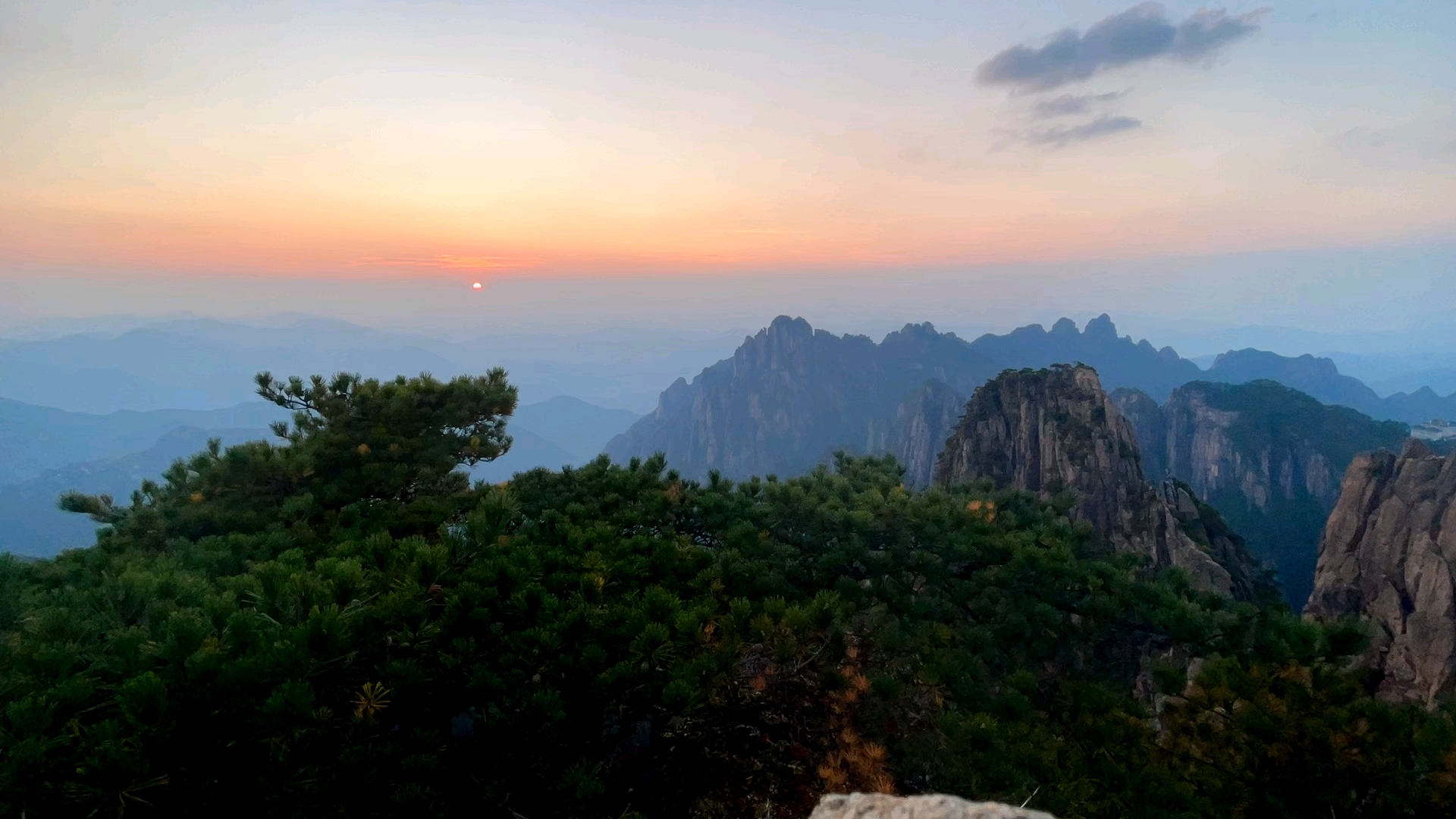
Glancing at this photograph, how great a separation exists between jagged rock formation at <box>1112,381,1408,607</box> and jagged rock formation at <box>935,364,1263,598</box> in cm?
3043

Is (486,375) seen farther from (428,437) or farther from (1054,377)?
(1054,377)

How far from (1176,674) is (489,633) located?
625 centimetres

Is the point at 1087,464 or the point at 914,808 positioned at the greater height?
the point at 914,808

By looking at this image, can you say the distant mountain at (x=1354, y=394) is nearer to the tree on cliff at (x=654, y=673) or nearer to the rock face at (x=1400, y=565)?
the rock face at (x=1400, y=565)

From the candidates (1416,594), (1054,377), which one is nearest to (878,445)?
(1054,377)

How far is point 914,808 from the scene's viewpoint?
347cm

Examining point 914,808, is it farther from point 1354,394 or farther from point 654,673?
point 1354,394

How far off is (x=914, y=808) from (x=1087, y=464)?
52710 millimetres

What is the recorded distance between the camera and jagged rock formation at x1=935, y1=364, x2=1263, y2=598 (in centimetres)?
4200

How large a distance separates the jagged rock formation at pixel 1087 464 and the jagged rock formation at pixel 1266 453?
30.4 metres

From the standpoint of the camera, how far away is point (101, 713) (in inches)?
185

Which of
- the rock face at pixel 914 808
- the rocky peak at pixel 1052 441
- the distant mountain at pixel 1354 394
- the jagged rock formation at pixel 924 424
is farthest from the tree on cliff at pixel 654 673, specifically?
the distant mountain at pixel 1354 394

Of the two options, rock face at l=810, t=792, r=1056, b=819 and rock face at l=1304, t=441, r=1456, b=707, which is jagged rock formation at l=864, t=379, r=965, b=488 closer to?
rock face at l=1304, t=441, r=1456, b=707

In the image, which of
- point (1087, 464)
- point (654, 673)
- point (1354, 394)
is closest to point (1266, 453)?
point (1087, 464)
